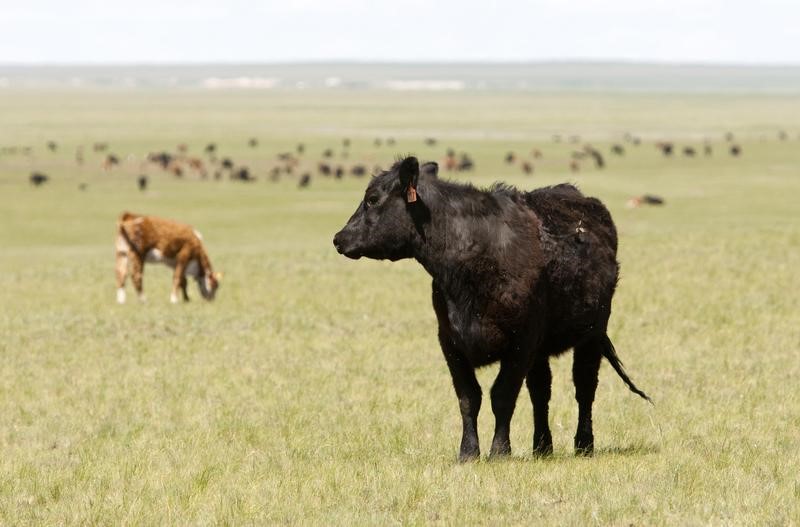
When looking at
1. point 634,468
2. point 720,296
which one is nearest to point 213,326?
point 720,296

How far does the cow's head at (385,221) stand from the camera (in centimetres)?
938

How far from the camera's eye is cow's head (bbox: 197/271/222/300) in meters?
23.2

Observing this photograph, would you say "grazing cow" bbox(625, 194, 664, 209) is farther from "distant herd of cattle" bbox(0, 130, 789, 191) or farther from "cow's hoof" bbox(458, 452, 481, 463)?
"cow's hoof" bbox(458, 452, 481, 463)

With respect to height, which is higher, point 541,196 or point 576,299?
point 541,196

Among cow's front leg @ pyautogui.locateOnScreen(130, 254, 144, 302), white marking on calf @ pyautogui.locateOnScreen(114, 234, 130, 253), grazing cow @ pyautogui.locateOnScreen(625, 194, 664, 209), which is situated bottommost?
grazing cow @ pyautogui.locateOnScreen(625, 194, 664, 209)

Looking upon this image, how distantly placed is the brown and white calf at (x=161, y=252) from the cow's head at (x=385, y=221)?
13.9m

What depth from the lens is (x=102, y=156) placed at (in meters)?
86.5

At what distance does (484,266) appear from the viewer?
30.7 ft

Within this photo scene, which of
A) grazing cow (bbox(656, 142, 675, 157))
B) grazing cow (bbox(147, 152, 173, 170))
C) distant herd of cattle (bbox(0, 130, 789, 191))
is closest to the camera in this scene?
distant herd of cattle (bbox(0, 130, 789, 191))

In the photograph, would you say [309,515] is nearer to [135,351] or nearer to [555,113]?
[135,351]

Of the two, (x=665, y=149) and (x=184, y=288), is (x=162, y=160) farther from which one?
(x=184, y=288)

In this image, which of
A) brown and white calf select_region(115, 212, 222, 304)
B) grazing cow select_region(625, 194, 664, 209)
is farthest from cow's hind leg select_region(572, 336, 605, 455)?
grazing cow select_region(625, 194, 664, 209)

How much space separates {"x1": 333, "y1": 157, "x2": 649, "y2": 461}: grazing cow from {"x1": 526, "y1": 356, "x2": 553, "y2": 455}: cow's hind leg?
0.29 meters

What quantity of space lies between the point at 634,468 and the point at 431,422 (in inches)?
129
